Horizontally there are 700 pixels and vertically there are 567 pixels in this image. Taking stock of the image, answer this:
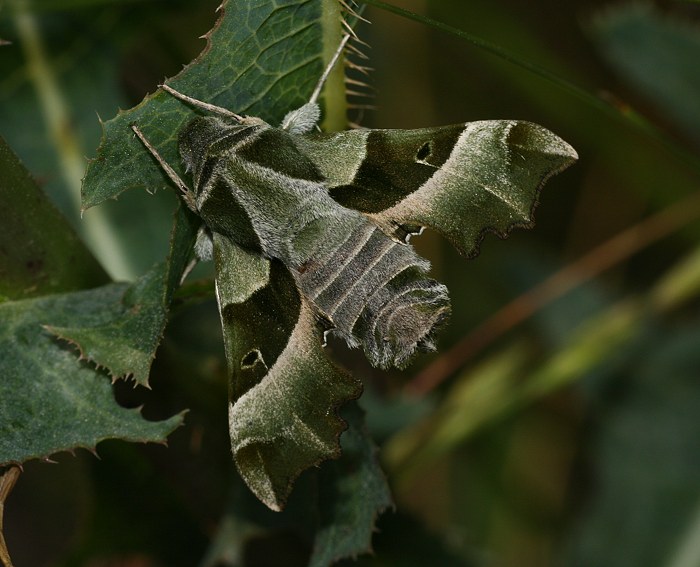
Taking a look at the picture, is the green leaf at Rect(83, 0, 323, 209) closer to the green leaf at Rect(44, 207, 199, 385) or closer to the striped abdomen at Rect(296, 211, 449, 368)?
the green leaf at Rect(44, 207, 199, 385)

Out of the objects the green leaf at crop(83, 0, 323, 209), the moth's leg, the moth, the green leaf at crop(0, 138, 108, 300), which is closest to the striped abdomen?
the moth

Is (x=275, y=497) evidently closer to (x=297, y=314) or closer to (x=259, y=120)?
(x=297, y=314)

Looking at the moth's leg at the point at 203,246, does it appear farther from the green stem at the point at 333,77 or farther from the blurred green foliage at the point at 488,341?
the green stem at the point at 333,77

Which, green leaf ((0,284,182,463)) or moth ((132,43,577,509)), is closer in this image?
green leaf ((0,284,182,463))

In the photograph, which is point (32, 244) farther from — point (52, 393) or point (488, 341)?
point (488, 341)

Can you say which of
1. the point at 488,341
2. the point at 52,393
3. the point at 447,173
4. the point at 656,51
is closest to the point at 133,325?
the point at 52,393

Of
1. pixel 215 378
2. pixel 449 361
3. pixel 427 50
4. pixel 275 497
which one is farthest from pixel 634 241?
pixel 275 497
